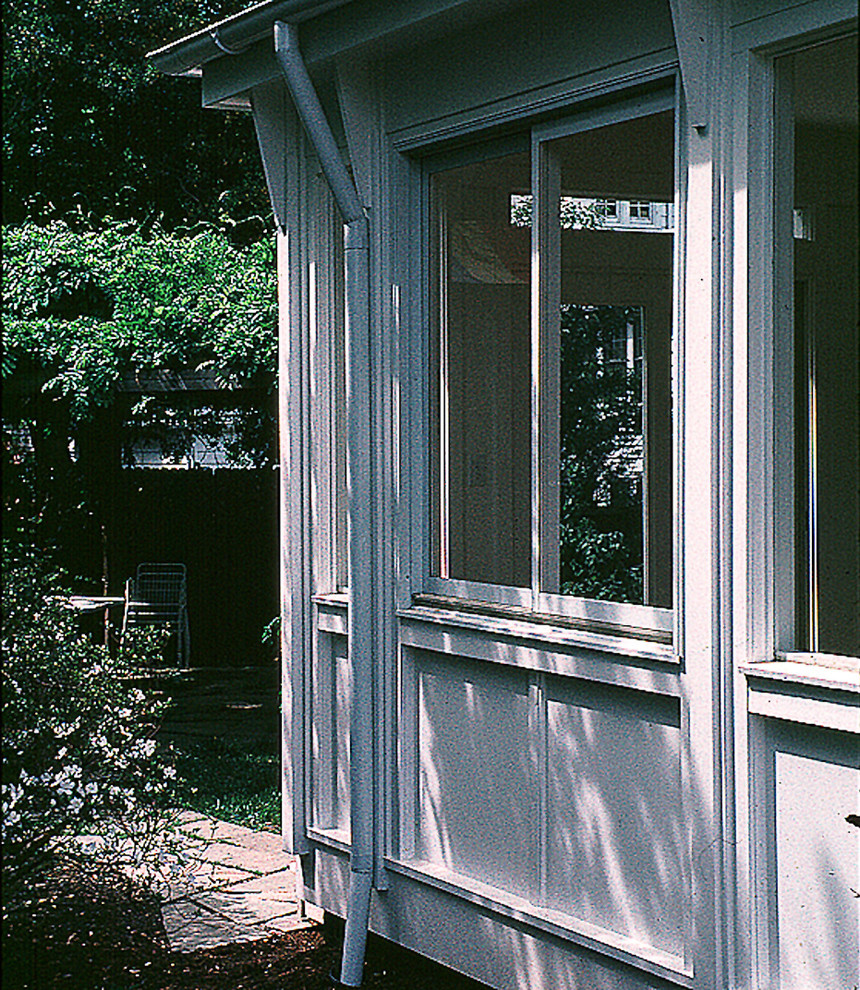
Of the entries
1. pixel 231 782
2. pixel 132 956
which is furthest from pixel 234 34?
pixel 231 782

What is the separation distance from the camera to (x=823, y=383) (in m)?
3.95

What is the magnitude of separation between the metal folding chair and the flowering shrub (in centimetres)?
763

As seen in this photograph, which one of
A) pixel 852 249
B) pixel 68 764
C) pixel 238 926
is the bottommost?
pixel 238 926

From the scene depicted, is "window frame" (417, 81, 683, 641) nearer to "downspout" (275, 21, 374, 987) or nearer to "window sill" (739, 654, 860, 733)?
"downspout" (275, 21, 374, 987)

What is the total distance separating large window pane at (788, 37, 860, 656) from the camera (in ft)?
12.4

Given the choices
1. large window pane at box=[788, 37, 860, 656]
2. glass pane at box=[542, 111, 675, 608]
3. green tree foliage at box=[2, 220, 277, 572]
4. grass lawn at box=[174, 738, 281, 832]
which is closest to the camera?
large window pane at box=[788, 37, 860, 656]

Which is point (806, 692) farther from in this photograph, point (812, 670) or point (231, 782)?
point (231, 782)

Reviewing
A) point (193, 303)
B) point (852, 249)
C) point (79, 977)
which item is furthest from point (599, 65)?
point (193, 303)

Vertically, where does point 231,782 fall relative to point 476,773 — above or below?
below

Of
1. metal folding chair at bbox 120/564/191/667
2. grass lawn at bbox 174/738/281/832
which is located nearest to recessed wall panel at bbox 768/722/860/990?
grass lawn at bbox 174/738/281/832

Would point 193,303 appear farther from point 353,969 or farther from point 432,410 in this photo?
point 353,969

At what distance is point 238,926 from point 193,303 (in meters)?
5.07

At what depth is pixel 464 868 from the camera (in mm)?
5047

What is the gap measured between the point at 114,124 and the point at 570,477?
1211 cm
